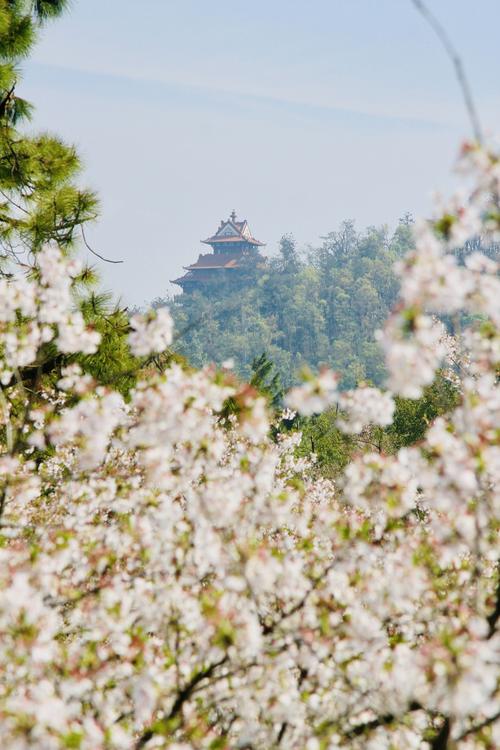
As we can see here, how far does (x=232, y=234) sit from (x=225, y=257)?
3802mm

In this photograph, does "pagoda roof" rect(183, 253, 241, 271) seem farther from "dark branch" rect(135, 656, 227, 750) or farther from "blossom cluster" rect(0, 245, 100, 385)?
"dark branch" rect(135, 656, 227, 750)

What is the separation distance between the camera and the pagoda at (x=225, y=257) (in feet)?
376

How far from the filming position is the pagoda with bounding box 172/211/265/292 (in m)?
115

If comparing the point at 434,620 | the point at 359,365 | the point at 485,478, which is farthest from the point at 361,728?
the point at 359,365

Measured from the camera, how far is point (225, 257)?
382 feet

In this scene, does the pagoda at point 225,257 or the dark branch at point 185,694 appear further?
the pagoda at point 225,257

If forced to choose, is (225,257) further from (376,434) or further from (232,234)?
(376,434)

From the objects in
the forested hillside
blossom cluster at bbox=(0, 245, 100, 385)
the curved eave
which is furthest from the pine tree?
the curved eave

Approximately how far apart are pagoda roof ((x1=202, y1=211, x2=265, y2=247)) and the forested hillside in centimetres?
565

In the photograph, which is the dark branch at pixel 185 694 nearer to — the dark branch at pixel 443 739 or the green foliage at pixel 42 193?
the dark branch at pixel 443 739

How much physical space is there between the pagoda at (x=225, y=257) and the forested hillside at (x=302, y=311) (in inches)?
70.9

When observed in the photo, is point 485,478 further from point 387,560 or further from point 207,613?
point 207,613

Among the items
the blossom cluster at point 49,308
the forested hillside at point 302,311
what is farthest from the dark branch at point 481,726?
the forested hillside at point 302,311

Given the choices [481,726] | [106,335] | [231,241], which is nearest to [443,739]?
[481,726]
